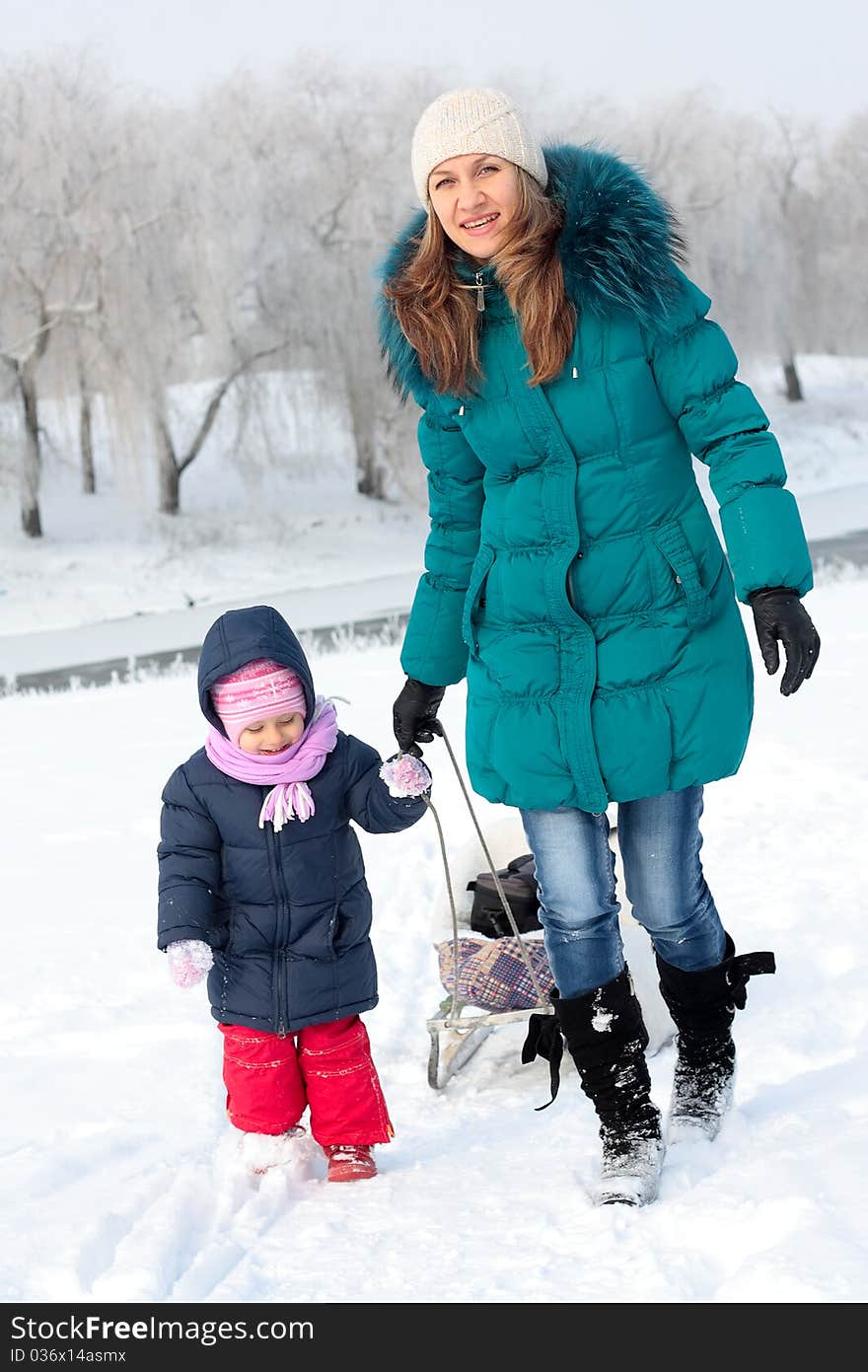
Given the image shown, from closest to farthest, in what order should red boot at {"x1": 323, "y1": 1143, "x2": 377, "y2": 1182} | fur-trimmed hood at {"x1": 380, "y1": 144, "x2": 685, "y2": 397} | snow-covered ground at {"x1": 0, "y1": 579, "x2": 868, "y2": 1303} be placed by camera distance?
snow-covered ground at {"x1": 0, "y1": 579, "x2": 868, "y2": 1303}
fur-trimmed hood at {"x1": 380, "y1": 144, "x2": 685, "y2": 397}
red boot at {"x1": 323, "y1": 1143, "x2": 377, "y2": 1182}

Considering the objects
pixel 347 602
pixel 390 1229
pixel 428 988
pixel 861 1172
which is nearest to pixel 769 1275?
pixel 861 1172

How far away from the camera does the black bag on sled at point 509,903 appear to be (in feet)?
11.9

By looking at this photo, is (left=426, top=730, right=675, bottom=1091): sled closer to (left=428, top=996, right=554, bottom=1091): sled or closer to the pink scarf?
(left=428, top=996, right=554, bottom=1091): sled

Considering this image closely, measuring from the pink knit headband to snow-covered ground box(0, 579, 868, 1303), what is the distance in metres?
0.85

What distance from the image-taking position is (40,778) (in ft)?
22.4

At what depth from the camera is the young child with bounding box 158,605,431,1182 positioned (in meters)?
2.85

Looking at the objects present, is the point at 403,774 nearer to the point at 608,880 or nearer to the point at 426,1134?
the point at 608,880

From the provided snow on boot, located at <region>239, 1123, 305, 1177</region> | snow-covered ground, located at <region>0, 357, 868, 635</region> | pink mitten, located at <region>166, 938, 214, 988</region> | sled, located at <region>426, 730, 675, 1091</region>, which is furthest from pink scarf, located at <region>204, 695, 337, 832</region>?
snow-covered ground, located at <region>0, 357, 868, 635</region>

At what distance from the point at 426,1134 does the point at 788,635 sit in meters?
1.36

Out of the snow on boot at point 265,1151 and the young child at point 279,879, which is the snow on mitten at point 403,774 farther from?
the snow on boot at point 265,1151

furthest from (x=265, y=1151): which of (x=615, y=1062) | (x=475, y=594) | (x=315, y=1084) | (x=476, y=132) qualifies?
(x=476, y=132)

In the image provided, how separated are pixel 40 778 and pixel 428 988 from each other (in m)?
3.47

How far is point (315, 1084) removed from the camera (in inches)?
116

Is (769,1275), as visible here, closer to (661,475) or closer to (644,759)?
(644,759)
